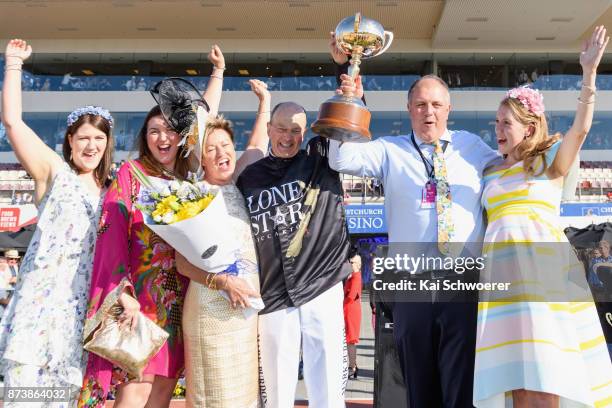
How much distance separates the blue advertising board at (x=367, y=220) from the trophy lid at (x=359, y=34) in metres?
12.3

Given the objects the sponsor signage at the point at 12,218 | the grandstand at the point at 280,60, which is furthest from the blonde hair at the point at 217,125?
the grandstand at the point at 280,60

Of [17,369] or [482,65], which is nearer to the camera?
[17,369]

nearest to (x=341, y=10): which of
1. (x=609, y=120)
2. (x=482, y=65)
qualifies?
(x=482, y=65)

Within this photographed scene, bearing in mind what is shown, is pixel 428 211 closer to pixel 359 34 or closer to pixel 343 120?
pixel 343 120

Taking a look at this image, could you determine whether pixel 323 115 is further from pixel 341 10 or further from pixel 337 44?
pixel 341 10

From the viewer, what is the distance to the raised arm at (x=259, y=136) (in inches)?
120

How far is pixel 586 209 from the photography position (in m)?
14.6

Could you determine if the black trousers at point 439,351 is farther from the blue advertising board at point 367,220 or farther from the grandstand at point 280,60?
the grandstand at point 280,60

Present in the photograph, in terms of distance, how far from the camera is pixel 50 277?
2420mm

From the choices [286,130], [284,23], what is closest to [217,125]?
[286,130]

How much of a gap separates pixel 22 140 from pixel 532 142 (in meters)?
2.43

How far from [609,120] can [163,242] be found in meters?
27.2

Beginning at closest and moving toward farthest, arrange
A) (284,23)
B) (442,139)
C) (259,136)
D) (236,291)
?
(236,291) < (442,139) < (259,136) < (284,23)

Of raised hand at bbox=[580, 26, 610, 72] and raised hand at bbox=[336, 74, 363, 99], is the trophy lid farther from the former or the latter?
raised hand at bbox=[580, 26, 610, 72]
